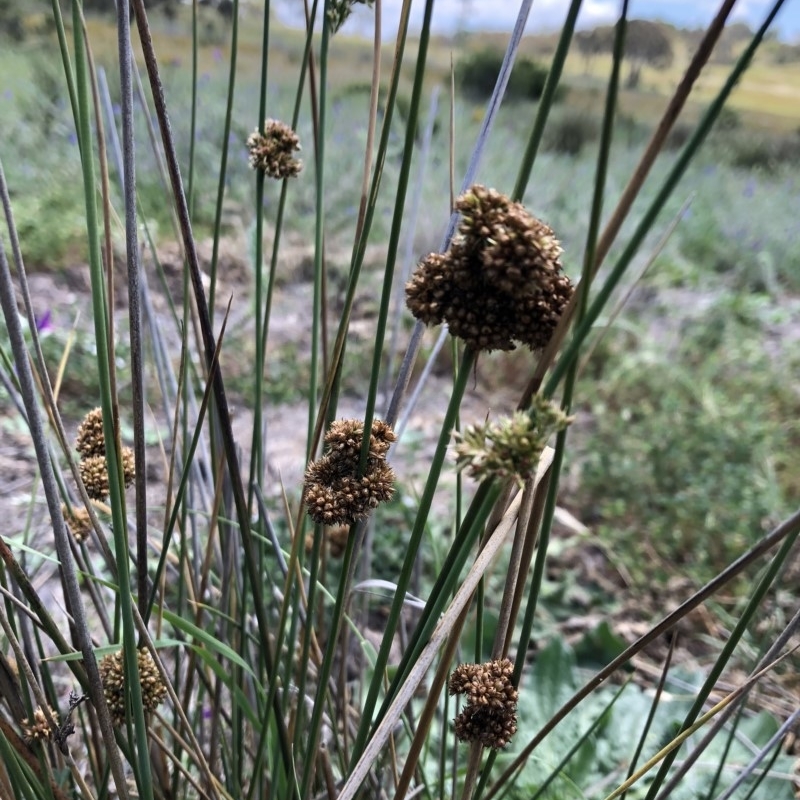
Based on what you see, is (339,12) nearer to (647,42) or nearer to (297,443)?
(297,443)

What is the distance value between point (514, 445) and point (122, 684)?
0.32m

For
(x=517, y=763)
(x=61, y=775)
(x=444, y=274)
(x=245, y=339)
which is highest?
(x=444, y=274)

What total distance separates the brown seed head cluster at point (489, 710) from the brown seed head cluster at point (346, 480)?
0.36 feet

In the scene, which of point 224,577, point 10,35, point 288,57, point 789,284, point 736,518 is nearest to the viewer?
point 224,577

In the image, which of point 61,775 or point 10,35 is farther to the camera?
point 10,35

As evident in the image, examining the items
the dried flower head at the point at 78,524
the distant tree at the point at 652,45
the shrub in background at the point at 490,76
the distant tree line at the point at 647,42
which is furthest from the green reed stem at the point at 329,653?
the shrub in background at the point at 490,76

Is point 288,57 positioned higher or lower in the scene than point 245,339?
higher

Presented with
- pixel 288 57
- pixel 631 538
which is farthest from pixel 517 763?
pixel 288 57

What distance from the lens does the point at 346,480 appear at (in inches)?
11.9

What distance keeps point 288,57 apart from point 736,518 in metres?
5.26

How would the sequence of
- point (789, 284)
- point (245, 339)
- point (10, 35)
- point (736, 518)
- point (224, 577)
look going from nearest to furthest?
point (224, 577)
point (736, 518)
point (245, 339)
point (789, 284)
point (10, 35)

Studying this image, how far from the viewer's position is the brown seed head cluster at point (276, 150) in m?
0.41

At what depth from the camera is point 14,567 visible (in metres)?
0.34

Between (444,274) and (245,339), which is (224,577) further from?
(245,339)
